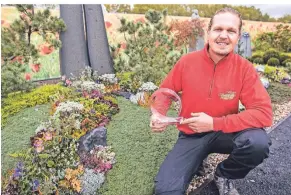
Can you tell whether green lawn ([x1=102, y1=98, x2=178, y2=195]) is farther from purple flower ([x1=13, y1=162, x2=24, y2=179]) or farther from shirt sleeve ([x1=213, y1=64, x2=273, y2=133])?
shirt sleeve ([x1=213, y1=64, x2=273, y2=133])

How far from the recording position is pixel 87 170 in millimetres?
3068

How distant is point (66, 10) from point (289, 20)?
263 inches

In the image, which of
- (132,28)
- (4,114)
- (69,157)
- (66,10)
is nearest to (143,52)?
(132,28)

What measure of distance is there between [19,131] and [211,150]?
219 centimetres

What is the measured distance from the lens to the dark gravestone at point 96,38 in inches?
227

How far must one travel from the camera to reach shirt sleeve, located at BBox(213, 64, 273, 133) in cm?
250

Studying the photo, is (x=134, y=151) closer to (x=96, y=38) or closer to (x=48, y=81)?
(x=96, y=38)

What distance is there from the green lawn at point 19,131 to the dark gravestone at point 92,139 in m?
0.55

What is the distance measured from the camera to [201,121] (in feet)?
8.36

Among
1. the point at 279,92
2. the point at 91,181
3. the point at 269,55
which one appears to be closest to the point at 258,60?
the point at 269,55

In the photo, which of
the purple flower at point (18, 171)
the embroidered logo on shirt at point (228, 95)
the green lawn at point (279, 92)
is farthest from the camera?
the green lawn at point (279, 92)

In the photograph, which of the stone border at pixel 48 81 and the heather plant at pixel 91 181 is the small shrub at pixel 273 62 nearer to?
the stone border at pixel 48 81

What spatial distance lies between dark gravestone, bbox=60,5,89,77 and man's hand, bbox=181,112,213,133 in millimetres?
3446

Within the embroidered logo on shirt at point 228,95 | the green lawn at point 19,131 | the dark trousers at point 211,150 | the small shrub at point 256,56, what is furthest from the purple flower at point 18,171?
the small shrub at point 256,56
